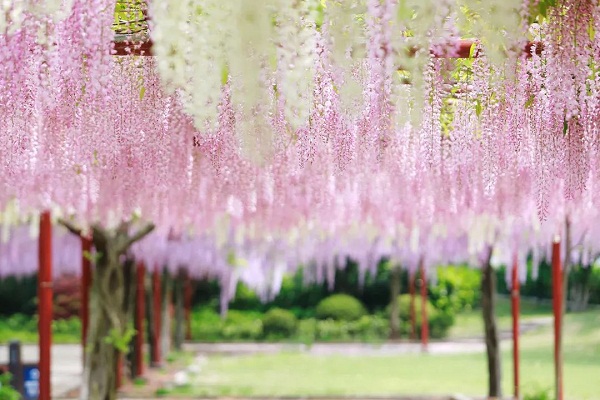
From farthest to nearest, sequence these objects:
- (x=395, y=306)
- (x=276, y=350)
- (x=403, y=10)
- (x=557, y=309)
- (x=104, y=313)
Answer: (x=395, y=306) → (x=276, y=350) → (x=557, y=309) → (x=104, y=313) → (x=403, y=10)

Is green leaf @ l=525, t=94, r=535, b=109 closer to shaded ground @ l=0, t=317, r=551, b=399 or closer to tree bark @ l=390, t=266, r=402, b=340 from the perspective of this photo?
shaded ground @ l=0, t=317, r=551, b=399

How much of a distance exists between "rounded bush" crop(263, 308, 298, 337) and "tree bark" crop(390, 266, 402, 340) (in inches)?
86.5

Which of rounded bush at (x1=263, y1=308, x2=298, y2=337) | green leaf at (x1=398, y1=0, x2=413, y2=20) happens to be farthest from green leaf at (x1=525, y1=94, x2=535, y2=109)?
rounded bush at (x1=263, y1=308, x2=298, y2=337)

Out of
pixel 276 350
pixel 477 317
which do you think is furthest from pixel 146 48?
pixel 477 317

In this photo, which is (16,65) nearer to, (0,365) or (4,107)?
(4,107)

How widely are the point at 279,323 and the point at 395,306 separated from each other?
2.64 meters

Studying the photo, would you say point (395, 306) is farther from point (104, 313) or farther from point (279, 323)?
point (104, 313)

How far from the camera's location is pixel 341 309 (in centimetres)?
2097

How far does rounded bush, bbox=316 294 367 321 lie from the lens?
68.7 ft

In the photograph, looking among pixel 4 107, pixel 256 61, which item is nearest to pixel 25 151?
pixel 4 107

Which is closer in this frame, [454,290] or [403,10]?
[403,10]

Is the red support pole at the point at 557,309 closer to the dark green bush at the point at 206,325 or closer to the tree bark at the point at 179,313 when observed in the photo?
the tree bark at the point at 179,313

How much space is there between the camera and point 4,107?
3109mm

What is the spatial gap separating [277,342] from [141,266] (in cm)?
859
